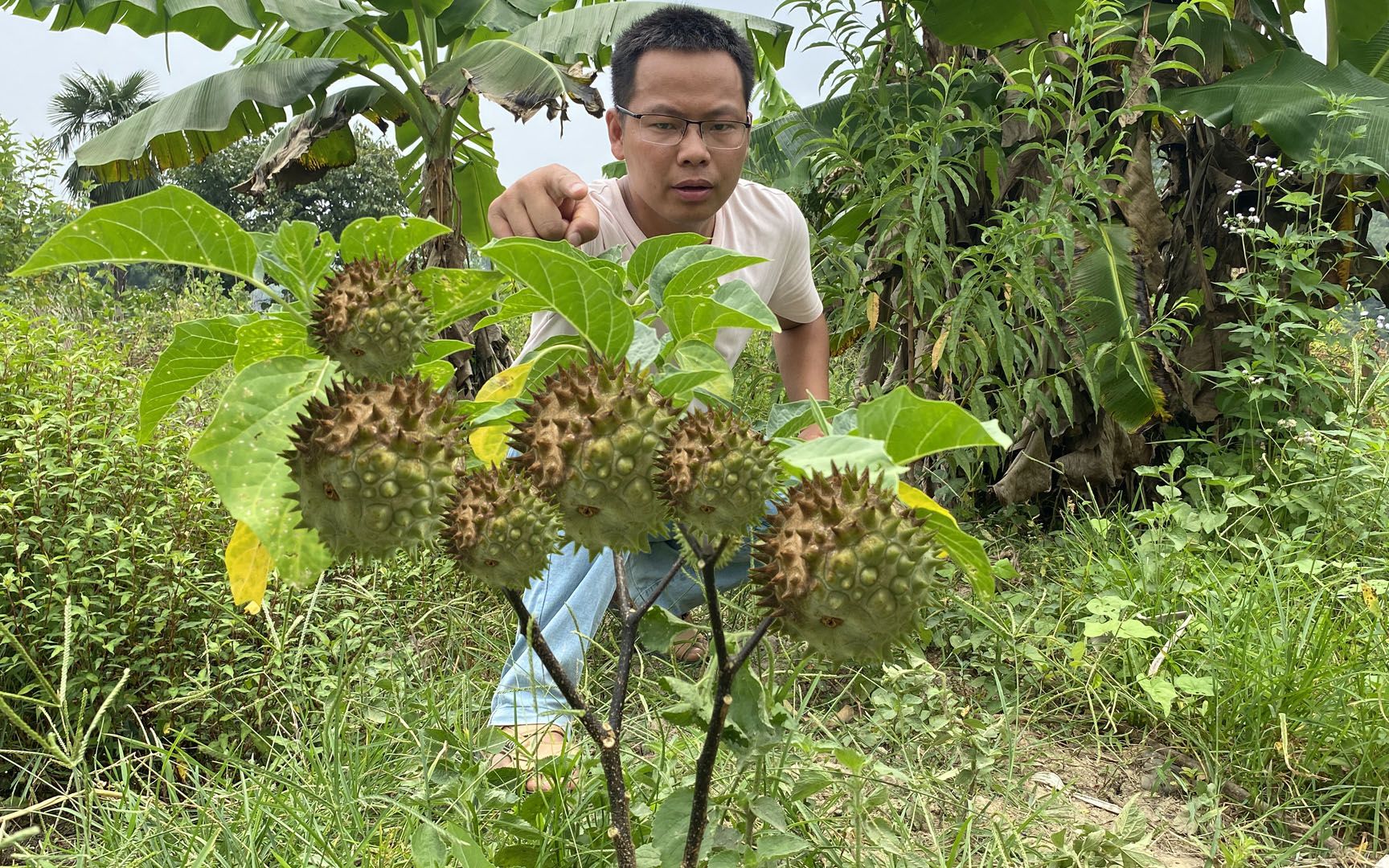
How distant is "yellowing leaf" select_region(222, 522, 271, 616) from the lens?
91cm

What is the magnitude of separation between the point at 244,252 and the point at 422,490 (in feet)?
0.96

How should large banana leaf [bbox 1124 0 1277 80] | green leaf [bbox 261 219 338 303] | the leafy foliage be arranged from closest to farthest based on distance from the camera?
green leaf [bbox 261 219 338 303] < large banana leaf [bbox 1124 0 1277 80] < the leafy foliage

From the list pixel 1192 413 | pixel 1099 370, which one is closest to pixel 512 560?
pixel 1099 370

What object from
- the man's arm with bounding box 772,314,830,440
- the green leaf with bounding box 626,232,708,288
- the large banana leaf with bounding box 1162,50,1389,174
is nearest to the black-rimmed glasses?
the man's arm with bounding box 772,314,830,440

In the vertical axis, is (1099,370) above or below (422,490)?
below

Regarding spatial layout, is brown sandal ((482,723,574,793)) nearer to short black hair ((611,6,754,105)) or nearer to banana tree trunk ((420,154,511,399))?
short black hair ((611,6,754,105))

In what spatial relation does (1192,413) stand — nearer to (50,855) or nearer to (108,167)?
(50,855)

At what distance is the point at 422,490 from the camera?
0.74 metres

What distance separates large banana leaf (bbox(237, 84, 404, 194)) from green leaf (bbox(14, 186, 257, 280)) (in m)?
5.62

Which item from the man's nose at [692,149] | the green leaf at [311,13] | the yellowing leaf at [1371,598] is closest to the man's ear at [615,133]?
the man's nose at [692,149]

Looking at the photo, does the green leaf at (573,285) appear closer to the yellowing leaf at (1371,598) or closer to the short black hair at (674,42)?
the short black hair at (674,42)

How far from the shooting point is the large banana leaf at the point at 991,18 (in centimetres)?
369

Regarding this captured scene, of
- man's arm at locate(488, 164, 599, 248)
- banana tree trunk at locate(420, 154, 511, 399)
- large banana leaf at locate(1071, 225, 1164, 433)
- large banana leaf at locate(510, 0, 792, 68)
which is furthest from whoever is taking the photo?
large banana leaf at locate(510, 0, 792, 68)

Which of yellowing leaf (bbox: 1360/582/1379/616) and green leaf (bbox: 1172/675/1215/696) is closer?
green leaf (bbox: 1172/675/1215/696)
